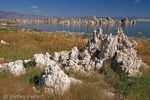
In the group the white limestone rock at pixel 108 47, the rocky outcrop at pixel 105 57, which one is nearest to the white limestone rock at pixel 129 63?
the rocky outcrop at pixel 105 57

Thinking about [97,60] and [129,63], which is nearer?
[129,63]

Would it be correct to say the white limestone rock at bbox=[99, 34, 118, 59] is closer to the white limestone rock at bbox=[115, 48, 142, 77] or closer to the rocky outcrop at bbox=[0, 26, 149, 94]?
the rocky outcrop at bbox=[0, 26, 149, 94]

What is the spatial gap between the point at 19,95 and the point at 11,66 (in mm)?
2483

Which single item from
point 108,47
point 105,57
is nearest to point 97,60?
point 105,57

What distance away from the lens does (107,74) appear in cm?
543

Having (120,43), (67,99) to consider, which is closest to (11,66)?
(67,99)

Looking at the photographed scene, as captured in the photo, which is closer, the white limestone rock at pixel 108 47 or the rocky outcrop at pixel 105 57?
the rocky outcrop at pixel 105 57

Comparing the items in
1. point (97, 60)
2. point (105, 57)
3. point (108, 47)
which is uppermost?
point (108, 47)

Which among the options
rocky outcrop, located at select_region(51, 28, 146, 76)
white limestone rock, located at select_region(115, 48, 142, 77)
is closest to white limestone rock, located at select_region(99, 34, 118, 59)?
rocky outcrop, located at select_region(51, 28, 146, 76)

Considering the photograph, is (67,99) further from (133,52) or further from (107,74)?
(133,52)

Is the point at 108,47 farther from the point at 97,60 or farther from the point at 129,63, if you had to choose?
the point at 129,63

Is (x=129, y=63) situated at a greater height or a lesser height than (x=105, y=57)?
lesser

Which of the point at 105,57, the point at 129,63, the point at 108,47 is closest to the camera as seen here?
the point at 129,63

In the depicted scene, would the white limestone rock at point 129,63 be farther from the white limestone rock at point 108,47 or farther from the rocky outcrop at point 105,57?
the white limestone rock at point 108,47
